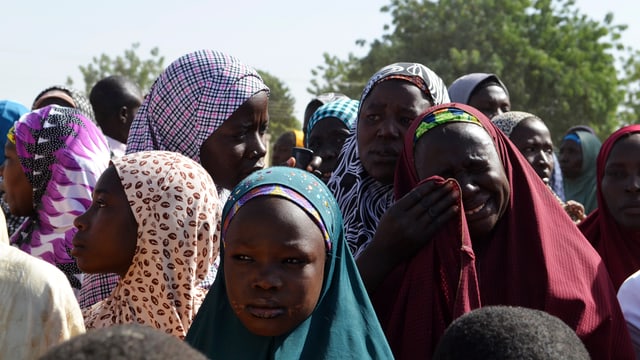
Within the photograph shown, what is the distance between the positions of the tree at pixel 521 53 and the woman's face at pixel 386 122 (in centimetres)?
3147

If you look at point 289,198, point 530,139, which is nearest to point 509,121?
point 530,139

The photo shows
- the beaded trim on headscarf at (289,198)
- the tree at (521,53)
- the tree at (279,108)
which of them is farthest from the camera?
the tree at (279,108)

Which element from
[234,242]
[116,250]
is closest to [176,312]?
[116,250]

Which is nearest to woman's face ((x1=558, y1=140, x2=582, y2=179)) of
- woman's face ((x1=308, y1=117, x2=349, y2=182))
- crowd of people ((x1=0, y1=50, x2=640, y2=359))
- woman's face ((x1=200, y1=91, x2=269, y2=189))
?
woman's face ((x1=308, y1=117, x2=349, y2=182))

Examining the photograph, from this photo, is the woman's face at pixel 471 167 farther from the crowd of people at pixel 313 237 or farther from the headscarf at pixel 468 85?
the headscarf at pixel 468 85

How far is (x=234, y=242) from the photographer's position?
9.78 feet

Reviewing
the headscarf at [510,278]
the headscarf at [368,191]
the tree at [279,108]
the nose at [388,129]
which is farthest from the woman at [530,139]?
the tree at [279,108]

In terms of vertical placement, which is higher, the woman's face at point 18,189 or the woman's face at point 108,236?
the woman's face at point 108,236

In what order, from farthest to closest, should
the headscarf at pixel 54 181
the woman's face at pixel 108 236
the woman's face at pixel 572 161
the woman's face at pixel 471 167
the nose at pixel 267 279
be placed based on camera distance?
the woman's face at pixel 572 161 → the headscarf at pixel 54 181 → the woman's face at pixel 108 236 → the woman's face at pixel 471 167 → the nose at pixel 267 279

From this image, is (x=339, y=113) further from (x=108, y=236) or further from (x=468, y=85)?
(x=108, y=236)

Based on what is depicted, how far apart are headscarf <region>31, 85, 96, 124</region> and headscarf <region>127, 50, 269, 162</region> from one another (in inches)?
101

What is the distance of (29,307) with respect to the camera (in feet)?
7.99

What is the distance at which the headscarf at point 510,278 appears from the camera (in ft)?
10.5

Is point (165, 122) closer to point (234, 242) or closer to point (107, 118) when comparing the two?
point (234, 242)
